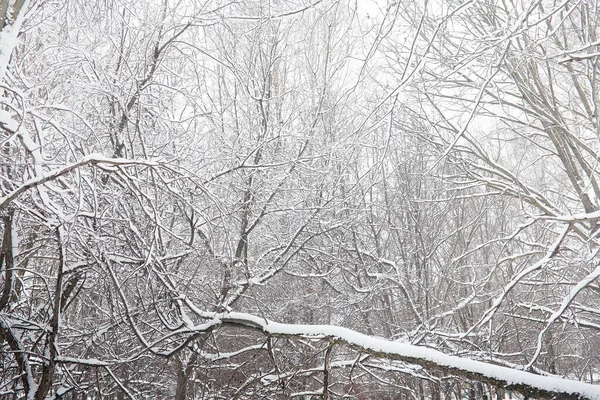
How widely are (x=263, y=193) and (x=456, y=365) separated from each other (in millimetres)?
4169

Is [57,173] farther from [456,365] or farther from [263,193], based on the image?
[263,193]

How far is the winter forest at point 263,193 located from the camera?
2.72 m

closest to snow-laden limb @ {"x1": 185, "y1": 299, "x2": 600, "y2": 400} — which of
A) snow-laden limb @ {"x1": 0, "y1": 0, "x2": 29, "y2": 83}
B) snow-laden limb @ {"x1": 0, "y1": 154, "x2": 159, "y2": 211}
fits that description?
snow-laden limb @ {"x1": 0, "y1": 154, "x2": 159, "y2": 211}

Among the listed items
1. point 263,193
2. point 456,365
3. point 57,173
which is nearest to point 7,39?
point 57,173

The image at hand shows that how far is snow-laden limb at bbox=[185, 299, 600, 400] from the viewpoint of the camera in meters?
2.09

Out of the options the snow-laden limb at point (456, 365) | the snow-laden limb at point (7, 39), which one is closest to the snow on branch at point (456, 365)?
the snow-laden limb at point (456, 365)

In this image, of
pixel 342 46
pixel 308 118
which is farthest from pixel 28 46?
pixel 342 46

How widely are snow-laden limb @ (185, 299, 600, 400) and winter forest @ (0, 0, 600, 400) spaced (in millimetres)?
11

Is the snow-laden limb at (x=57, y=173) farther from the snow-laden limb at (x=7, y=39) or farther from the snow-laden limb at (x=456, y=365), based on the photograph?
the snow-laden limb at (x=456, y=365)

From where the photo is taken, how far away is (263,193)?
243 inches

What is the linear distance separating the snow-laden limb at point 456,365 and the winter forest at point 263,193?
0.4 inches

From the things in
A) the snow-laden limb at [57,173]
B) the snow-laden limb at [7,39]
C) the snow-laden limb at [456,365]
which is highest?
the snow-laden limb at [7,39]

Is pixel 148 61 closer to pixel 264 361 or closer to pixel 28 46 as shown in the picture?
pixel 28 46

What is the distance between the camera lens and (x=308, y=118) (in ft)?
22.1
